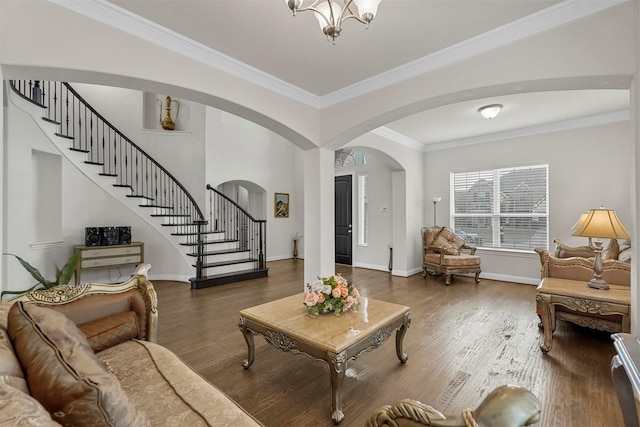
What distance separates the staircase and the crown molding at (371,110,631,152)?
3.23m

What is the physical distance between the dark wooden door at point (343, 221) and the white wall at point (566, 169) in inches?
98.0

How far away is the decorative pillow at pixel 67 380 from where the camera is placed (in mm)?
789

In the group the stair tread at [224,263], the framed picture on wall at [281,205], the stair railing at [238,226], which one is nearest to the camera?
the stair tread at [224,263]

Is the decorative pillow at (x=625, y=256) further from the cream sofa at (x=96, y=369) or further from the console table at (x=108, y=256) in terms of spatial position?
the console table at (x=108, y=256)

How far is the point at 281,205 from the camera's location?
27.7ft

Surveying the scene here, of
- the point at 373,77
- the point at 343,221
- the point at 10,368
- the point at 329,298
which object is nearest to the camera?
the point at 10,368

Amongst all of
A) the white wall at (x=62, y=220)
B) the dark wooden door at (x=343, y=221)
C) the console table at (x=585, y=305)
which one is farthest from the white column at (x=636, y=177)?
the dark wooden door at (x=343, y=221)

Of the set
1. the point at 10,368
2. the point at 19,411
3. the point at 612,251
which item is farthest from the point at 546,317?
the point at 10,368

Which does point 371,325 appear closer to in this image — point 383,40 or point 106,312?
point 106,312

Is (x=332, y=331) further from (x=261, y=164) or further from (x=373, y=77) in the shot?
(x=261, y=164)

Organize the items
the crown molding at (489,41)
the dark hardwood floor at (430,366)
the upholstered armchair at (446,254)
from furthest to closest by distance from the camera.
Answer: the upholstered armchair at (446,254)
the crown molding at (489,41)
the dark hardwood floor at (430,366)

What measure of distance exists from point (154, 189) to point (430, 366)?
6.37 metres

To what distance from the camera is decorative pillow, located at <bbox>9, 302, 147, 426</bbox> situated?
2.59 ft

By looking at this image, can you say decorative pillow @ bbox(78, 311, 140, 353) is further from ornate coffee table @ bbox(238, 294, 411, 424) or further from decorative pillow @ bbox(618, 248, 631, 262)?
decorative pillow @ bbox(618, 248, 631, 262)
